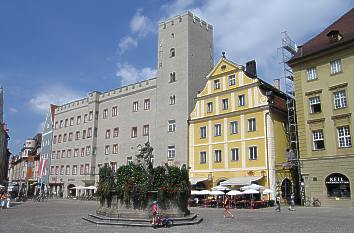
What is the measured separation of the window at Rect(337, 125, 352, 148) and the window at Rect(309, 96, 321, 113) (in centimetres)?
285

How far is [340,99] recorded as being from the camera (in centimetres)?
3347

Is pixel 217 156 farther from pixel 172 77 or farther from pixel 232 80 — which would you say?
pixel 172 77

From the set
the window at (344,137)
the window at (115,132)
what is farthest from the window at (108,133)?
the window at (344,137)

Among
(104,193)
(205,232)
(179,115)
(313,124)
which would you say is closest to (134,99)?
(179,115)

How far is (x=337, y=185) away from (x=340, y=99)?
24.3 ft

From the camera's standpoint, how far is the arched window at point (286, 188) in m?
39.6

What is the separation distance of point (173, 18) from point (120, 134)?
18571mm

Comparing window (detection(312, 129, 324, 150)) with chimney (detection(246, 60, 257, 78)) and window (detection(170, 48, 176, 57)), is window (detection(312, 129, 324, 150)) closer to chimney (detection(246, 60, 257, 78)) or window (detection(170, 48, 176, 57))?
chimney (detection(246, 60, 257, 78))

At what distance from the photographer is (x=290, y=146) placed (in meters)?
41.3

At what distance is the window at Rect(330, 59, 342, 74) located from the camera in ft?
112

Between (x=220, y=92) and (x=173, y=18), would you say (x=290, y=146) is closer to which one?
(x=220, y=92)

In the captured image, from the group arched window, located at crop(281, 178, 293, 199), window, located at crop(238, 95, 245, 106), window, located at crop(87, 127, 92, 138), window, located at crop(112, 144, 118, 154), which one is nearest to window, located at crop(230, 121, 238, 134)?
window, located at crop(238, 95, 245, 106)

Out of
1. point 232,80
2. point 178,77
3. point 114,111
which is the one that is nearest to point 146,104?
point 178,77

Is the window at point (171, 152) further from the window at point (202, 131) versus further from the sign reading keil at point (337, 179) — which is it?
the sign reading keil at point (337, 179)
